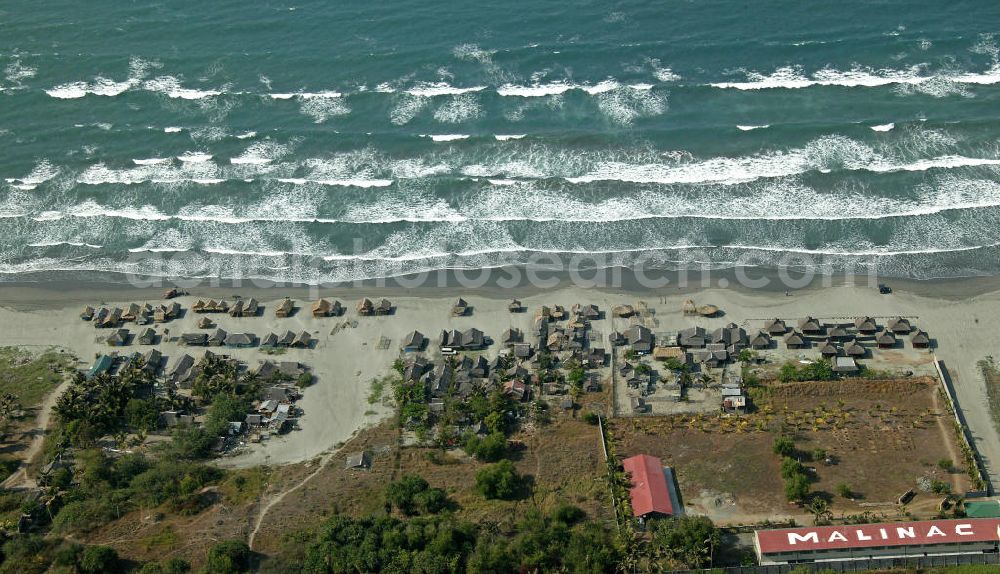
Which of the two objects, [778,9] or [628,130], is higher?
[778,9]

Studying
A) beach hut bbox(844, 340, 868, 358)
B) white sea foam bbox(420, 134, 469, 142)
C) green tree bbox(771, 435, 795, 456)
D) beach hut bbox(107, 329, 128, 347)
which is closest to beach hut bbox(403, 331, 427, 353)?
beach hut bbox(107, 329, 128, 347)

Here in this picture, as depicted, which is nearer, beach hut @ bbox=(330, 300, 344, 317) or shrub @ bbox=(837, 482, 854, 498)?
shrub @ bbox=(837, 482, 854, 498)

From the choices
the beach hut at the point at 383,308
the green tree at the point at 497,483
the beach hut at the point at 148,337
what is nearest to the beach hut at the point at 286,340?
the beach hut at the point at 383,308

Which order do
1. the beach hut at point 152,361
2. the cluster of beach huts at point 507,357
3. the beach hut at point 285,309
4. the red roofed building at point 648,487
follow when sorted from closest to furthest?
the red roofed building at point 648,487 < the cluster of beach huts at point 507,357 < the beach hut at point 152,361 < the beach hut at point 285,309

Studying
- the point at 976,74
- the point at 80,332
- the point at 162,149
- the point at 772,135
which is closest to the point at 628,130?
the point at 772,135

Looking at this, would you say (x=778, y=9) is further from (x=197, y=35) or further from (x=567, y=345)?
(x=197, y=35)

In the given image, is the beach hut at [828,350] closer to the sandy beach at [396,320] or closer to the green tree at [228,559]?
the sandy beach at [396,320]

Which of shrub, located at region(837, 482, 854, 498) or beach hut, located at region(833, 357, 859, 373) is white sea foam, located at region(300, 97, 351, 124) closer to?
beach hut, located at region(833, 357, 859, 373)
